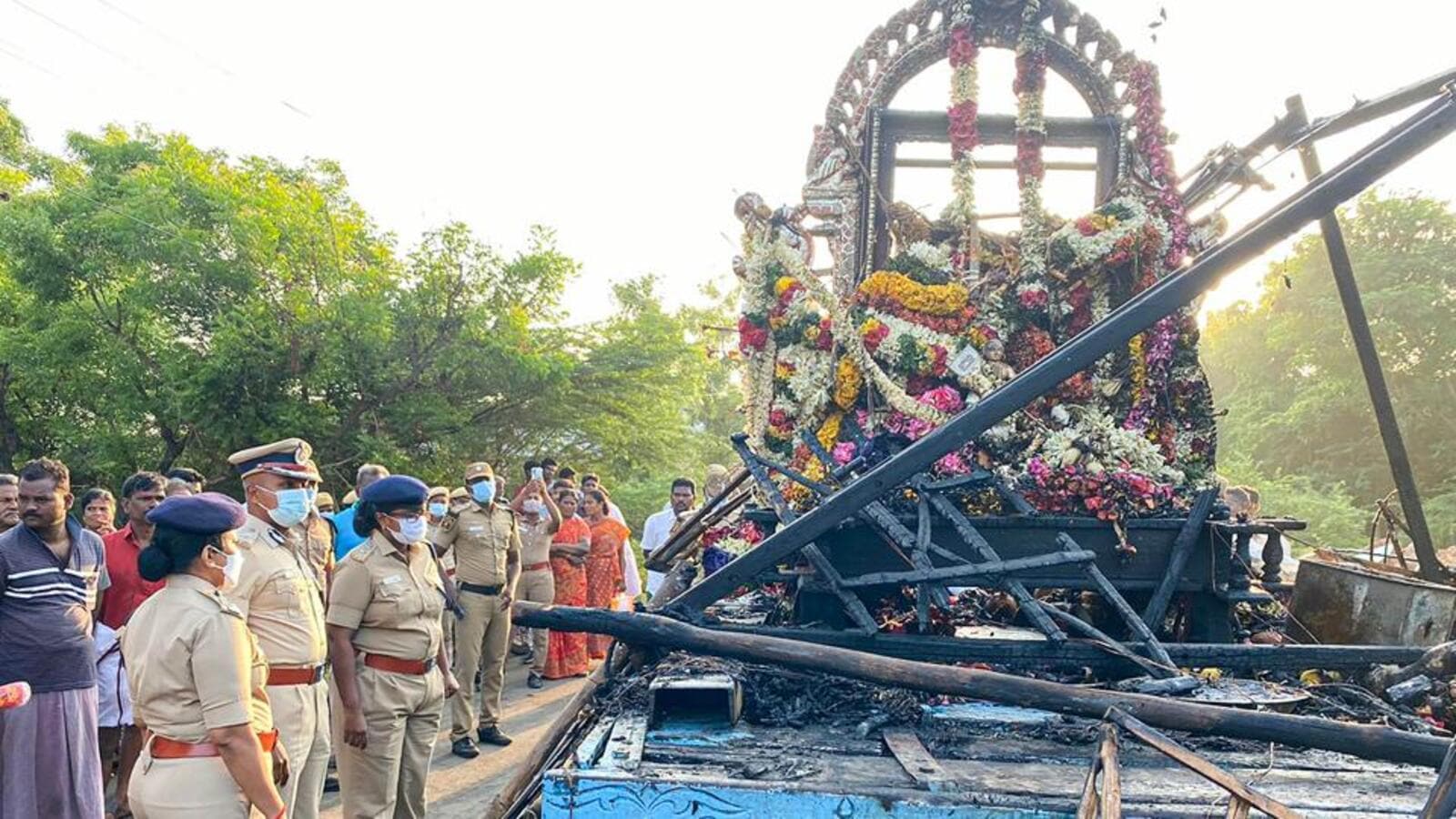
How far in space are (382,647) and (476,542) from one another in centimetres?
291

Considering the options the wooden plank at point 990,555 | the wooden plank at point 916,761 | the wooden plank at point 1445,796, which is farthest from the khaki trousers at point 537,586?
the wooden plank at point 1445,796

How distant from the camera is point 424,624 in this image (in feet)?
15.7

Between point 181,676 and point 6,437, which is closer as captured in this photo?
point 181,676

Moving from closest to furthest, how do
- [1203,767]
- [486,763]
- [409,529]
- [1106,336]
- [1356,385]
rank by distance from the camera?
[1203,767] → [1106,336] → [409,529] → [486,763] → [1356,385]

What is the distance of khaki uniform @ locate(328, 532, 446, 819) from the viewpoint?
4613 millimetres

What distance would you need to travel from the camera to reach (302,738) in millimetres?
4246

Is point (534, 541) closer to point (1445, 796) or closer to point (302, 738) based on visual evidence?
point (302, 738)

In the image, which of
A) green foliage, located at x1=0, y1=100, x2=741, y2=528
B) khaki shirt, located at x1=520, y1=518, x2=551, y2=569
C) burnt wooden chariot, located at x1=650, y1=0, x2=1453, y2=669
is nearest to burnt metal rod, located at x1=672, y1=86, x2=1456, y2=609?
burnt wooden chariot, located at x1=650, y1=0, x2=1453, y2=669

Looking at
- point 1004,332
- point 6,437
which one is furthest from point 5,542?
point 6,437

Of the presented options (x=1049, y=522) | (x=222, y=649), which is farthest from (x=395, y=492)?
(x=1049, y=522)

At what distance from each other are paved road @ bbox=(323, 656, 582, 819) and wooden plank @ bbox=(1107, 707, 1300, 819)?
4.18 m

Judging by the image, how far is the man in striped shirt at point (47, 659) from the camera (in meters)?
4.43

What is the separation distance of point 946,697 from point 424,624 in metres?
2.55

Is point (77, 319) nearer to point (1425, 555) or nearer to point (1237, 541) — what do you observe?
point (1237, 541)
